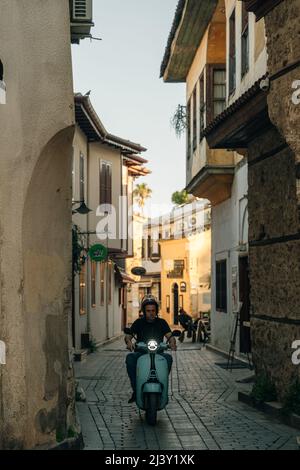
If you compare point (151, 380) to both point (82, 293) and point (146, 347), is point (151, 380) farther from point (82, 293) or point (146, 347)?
point (82, 293)

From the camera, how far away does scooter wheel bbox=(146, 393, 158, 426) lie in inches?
438

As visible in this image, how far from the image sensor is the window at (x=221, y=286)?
81.7ft

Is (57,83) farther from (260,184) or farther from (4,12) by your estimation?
(260,184)

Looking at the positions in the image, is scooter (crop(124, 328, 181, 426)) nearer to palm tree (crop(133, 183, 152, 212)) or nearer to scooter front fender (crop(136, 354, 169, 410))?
scooter front fender (crop(136, 354, 169, 410))

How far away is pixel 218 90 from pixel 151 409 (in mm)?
14209

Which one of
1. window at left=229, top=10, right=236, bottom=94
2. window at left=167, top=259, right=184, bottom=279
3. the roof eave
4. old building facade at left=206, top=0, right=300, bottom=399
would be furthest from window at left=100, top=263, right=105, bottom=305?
window at left=167, top=259, right=184, bottom=279

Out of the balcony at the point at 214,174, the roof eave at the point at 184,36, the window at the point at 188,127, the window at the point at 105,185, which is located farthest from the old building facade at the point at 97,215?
the balcony at the point at 214,174

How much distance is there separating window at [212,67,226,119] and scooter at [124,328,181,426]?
12.9 m

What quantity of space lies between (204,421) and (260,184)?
12.2 feet

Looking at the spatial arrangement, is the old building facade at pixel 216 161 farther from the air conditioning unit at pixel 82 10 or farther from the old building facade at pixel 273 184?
the air conditioning unit at pixel 82 10

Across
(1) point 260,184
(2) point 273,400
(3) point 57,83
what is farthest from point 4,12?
(2) point 273,400

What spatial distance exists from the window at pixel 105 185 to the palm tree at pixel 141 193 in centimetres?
4578

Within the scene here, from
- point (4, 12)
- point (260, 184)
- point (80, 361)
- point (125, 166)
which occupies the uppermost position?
point (125, 166)

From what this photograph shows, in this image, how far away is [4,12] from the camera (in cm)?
823
